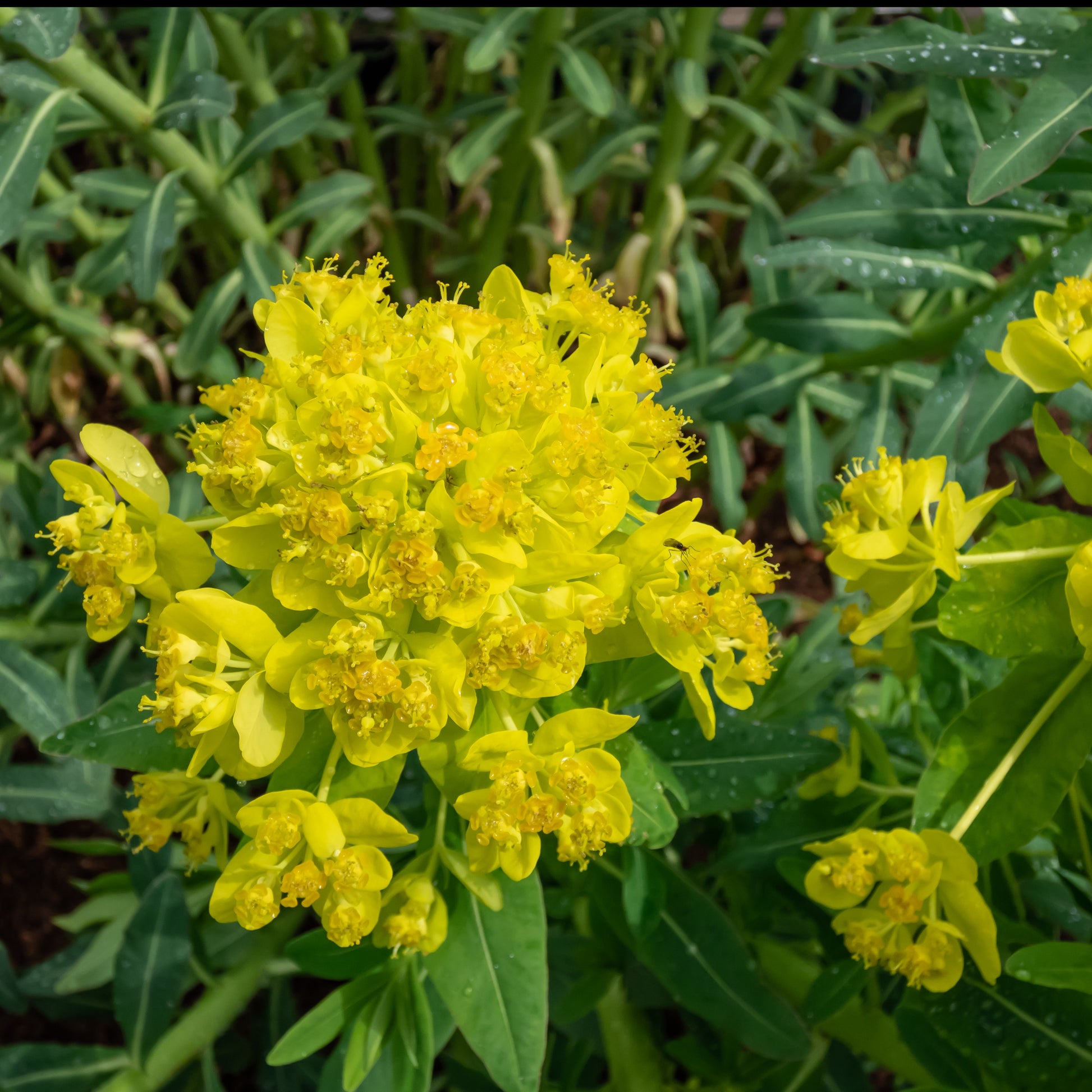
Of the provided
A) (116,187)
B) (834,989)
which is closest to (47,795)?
(116,187)

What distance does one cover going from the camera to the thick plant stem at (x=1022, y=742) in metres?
0.89

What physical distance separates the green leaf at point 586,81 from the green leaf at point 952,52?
2.51ft

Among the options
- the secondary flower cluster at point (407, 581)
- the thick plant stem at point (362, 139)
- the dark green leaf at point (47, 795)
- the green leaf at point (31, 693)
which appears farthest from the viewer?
the thick plant stem at point (362, 139)

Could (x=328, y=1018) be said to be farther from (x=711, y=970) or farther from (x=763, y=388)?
(x=763, y=388)

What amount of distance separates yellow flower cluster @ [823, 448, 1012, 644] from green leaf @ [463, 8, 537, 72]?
4.23 feet

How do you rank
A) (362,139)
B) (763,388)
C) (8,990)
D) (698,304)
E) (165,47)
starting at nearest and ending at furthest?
(8,990) → (165,47) → (763,388) → (698,304) → (362,139)

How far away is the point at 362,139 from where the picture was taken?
8.16 feet

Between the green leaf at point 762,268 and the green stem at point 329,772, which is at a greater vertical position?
the green stem at point 329,772

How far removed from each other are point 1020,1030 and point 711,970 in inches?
13.5

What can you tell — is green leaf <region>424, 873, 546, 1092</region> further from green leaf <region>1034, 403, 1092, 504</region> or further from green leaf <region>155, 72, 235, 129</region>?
green leaf <region>155, 72, 235, 129</region>

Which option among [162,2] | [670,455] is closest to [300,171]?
[162,2]

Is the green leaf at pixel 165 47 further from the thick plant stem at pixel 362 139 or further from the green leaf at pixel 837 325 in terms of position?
the green leaf at pixel 837 325

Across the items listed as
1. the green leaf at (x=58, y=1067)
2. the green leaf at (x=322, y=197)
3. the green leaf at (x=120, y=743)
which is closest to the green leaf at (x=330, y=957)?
the green leaf at (x=120, y=743)

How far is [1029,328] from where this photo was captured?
2.85 feet
